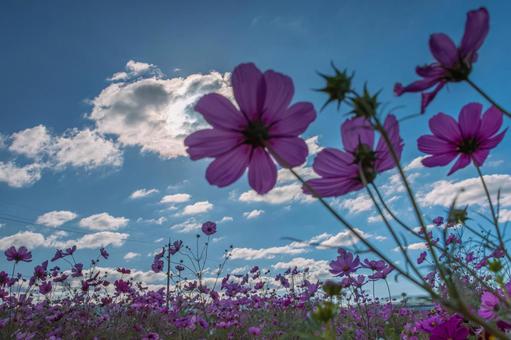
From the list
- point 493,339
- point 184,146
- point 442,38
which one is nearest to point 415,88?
point 442,38

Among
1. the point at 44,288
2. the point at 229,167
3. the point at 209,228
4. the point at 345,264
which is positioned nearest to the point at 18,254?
the point at 44,288

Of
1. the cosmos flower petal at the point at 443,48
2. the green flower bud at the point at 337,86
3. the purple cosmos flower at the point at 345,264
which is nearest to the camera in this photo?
the green flower bud at the point at 337,86

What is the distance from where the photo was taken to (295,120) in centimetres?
93

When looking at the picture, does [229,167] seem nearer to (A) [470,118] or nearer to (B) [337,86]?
(B) [337,86]

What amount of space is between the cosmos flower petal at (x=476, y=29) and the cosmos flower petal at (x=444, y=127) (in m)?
0.35

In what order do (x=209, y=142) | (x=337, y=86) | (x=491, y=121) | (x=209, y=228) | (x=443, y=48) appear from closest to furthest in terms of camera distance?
1. (x=337, y=86)
2. (x=443, y=48)
3. (x=209, y=142)
4. (x=491, y=121)
5. (x=209, y=228)

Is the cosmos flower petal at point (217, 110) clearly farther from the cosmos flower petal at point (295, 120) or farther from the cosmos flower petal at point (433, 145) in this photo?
the cosmos flower petal at point (433, 145)

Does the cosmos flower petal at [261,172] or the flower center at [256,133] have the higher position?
the flower center at [256,133]

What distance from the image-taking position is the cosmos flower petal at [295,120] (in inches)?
35.9

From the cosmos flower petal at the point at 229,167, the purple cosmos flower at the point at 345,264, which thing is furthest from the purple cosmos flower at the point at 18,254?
the cosmos flower petal at the point at 229,167

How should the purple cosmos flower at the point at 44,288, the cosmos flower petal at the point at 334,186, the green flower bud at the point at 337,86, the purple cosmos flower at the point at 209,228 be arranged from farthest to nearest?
the purple cosmos flower at the point at 44,288
the purple cosmos flower at the point at 209,228
the cosmos flower petal at the point at 334,186
the green flower bud at the point at 337,86

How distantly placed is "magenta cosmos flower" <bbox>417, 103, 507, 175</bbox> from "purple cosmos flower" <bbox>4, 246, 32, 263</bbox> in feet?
20.0

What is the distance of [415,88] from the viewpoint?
2.74 ft

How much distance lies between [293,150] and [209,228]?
4991 mm
